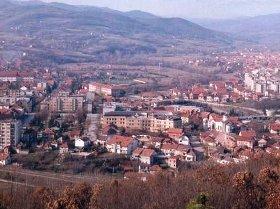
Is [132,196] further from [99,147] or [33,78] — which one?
[33,78]

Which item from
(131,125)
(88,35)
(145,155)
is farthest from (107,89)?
(88,35)

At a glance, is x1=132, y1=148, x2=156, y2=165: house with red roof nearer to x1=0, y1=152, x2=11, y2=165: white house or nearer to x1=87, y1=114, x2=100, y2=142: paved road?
x1=87, y1=114, x2=100, y2=142: paved road

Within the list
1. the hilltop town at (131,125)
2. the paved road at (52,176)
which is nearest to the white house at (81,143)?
the hilltop town at (131,125)

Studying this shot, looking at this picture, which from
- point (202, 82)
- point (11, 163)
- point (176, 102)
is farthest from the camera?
point (202, 82)

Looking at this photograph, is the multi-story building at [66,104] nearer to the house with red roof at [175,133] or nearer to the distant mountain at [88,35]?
the house with red roof at [175,133]

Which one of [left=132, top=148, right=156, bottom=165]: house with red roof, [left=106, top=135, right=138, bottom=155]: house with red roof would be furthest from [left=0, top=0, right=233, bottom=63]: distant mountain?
[left=132, top=148, right=156, bottom=165]: house with red roof

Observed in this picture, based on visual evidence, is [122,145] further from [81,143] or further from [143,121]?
[143,121]

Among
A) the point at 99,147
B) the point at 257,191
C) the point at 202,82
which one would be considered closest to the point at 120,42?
the point at 202,82

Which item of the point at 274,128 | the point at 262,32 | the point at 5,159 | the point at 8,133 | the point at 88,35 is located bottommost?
the point at 5,159

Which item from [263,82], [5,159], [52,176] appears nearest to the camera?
[52,176]
